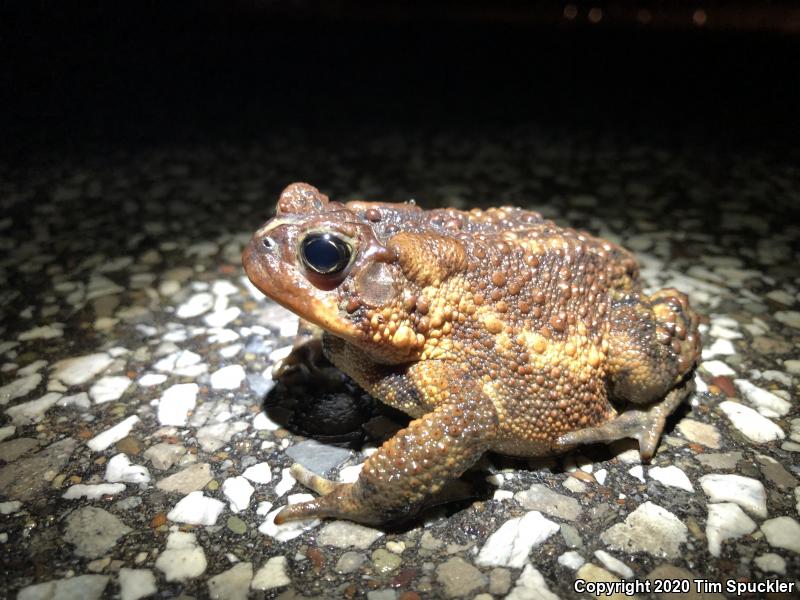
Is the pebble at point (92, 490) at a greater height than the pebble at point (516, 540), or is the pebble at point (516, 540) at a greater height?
the pebble at point (516, 540)

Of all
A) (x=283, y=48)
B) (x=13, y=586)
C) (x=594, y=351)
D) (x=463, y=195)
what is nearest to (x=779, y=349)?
(x=594, y=351)

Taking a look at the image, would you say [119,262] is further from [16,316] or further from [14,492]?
[14,492]

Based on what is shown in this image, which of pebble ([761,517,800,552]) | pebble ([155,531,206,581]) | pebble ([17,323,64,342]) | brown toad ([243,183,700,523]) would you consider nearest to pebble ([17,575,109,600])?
pebble ([155,531,206,581])

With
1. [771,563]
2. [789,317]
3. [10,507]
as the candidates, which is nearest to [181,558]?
[10,507]

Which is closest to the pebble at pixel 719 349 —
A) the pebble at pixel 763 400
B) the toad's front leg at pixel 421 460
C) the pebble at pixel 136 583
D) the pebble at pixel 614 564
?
the pebble at pixel 763 400

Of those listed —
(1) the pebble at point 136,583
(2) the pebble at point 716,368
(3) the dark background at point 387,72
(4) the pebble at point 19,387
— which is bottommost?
(1) the pebble at point 136,583

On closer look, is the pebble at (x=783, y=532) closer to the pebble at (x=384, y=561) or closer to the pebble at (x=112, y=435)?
the pebble at (x=384, y=561)
